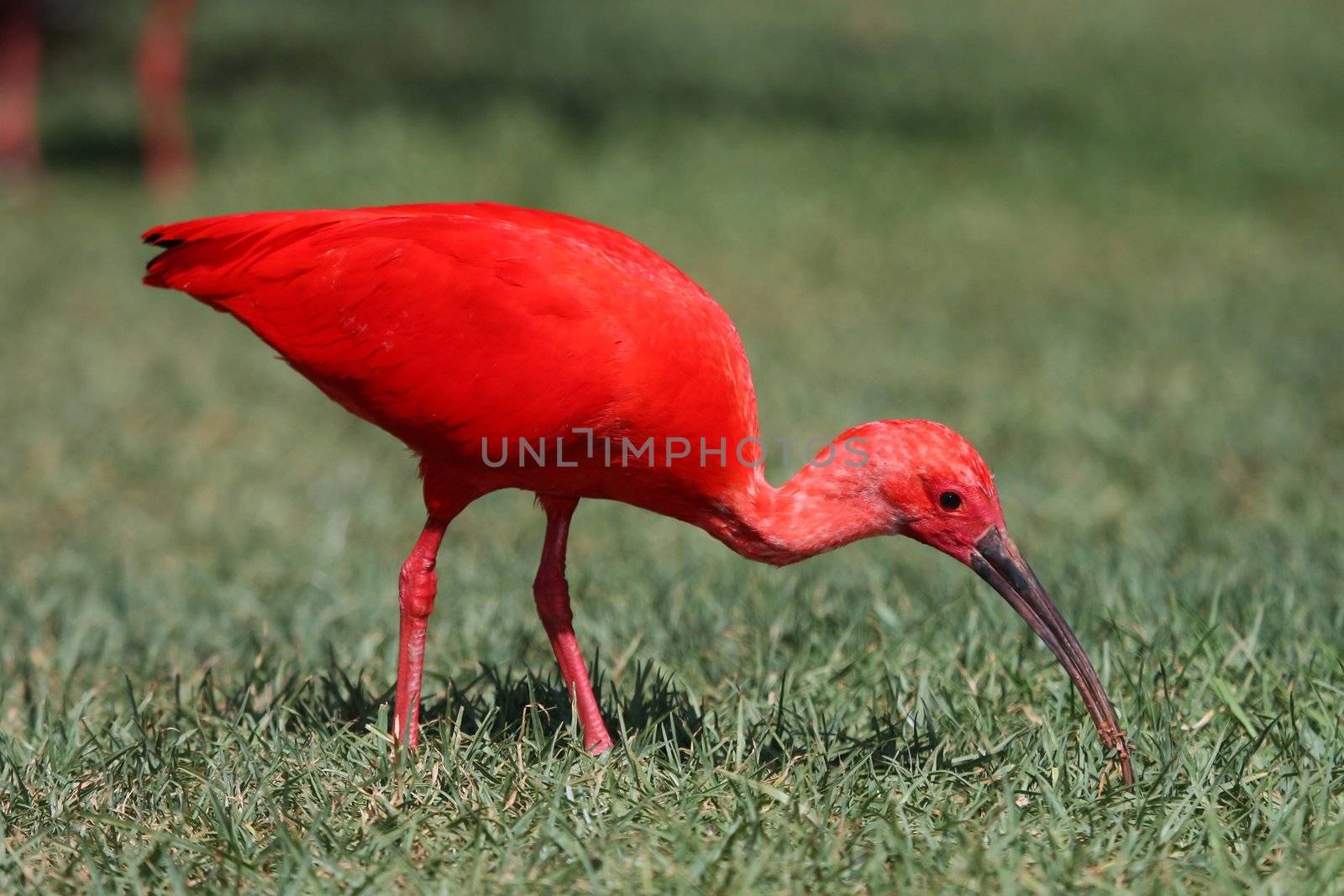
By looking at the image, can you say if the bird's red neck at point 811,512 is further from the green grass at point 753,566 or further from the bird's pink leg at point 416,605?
the bird's pink leg at point 416,605

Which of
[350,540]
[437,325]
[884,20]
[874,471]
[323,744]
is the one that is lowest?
[350,540]

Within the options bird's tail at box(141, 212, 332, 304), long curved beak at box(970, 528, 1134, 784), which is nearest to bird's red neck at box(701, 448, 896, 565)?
long curved beak at box(970, 528, 1134, 784)

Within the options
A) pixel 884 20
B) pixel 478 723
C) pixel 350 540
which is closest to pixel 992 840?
pixel 478 723

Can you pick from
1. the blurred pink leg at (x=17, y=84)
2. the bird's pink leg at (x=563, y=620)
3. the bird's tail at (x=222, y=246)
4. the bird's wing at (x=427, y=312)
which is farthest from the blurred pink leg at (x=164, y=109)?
the bird's pink leg at (x=563, y=620)

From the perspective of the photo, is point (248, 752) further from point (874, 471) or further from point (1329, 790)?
point (1329, 790)

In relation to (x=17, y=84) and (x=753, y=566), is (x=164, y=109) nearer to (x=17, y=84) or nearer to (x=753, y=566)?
(x=17, y=84)

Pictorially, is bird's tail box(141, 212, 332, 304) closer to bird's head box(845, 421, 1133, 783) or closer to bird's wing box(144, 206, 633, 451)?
bird's wing box(144, 206, 633, 451)

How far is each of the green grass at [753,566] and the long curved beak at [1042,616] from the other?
113 mm

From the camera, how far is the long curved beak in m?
2.96

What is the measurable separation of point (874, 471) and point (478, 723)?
1.02 m

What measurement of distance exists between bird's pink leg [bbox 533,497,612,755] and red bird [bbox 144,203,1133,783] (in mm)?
10

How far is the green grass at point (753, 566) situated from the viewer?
2.74 metres

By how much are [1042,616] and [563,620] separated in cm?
110

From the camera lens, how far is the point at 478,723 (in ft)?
10.3
